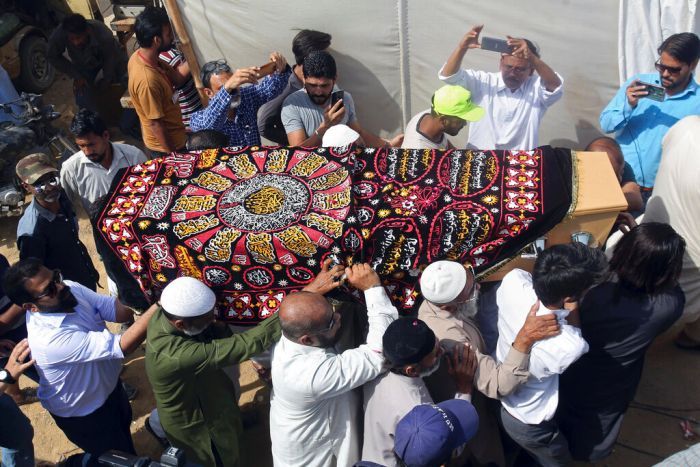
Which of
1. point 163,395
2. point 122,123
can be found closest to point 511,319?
point 163,395

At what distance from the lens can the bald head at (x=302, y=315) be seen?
2.63 meters

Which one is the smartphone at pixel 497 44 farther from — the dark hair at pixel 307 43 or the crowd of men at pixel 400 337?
the dark hair at pixel 307 43

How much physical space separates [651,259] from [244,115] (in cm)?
310

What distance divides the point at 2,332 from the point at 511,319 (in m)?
3.07

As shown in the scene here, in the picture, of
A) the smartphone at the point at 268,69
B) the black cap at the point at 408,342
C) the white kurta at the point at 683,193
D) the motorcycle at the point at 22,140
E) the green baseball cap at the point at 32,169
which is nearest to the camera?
the black cap at the point at 408,342

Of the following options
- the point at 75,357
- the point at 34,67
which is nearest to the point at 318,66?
the point at 75,357

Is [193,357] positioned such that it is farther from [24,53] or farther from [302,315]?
[24,53]

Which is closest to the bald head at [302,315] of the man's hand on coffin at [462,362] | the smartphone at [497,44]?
the man's hand on coffin at [462,362]

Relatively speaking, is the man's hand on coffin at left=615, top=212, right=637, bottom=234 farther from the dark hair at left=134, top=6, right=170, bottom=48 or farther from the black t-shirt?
the dark hair at left=134, top=6, right=170, bottom=48

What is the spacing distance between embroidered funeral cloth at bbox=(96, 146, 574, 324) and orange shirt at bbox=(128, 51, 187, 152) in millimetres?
1396

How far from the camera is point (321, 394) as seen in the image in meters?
2.64

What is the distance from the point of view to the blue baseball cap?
226 cm

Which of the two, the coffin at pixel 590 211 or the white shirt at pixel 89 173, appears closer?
the coffin at pixel 590 211

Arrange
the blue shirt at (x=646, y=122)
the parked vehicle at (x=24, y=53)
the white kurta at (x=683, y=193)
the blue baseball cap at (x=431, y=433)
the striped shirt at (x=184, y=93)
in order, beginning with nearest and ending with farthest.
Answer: the blue baseball cap at (x=431, y=433) → the white kurta at (x=683, y=193) → the blue shirt at (x=646, y=122) → the striped shirt at (x=184, y=93) → the parked vehicle at (x=24, y=53)
